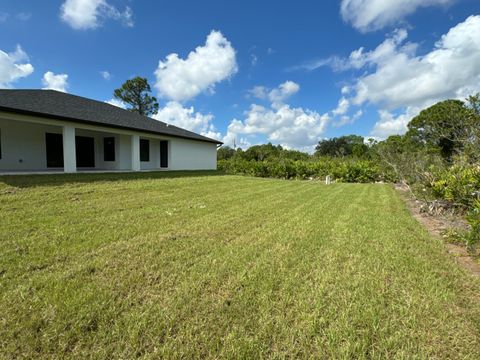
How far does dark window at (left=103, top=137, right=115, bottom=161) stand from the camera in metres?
15.2

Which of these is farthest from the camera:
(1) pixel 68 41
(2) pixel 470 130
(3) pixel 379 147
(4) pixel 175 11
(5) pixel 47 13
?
(3) pixel 379 147

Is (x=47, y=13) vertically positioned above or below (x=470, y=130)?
above

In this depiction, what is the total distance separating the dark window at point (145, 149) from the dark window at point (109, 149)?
1734mm

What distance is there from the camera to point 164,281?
2734mm

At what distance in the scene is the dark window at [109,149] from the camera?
49.9ft

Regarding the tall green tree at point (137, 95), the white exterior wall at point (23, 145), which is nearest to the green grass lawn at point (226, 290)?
the white exterior wall at point (23, 145)

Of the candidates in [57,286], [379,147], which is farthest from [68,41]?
[379,147]

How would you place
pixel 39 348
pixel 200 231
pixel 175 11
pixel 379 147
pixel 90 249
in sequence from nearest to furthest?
pixel 39 348 → pixel 90 249 → pixel 200 231 → pixel 175 11 → pixel 379 147

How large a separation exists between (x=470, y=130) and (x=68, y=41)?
17794 mm

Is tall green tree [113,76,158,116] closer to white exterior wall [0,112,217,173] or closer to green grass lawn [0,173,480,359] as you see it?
white exterior wall [0,112,217,173]

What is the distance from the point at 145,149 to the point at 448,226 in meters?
16.2

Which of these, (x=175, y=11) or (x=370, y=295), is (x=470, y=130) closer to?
(x=370, y=295)

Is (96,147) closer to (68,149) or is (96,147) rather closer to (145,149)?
(145,149)

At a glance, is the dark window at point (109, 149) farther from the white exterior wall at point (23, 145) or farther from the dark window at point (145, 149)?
the white exterior wall at point (23, 145)
